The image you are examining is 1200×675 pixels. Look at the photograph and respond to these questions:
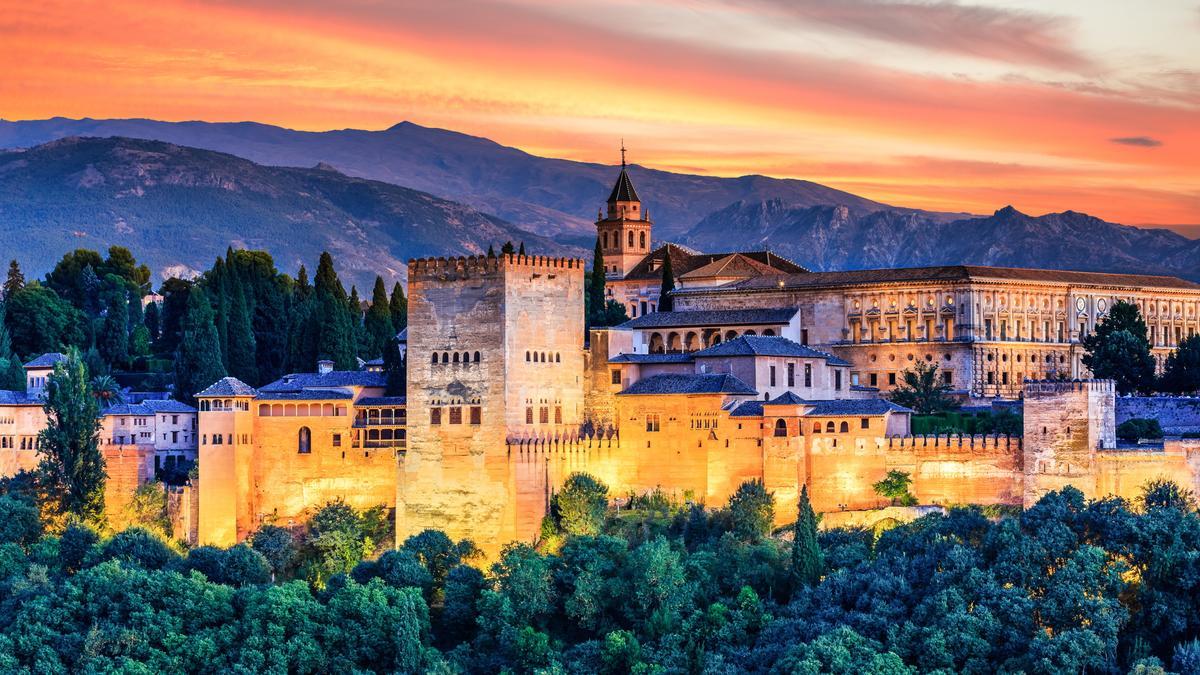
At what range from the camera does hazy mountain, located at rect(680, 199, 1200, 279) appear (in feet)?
412

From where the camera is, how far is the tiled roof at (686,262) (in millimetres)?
74875

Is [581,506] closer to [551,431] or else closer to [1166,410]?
[551,431]

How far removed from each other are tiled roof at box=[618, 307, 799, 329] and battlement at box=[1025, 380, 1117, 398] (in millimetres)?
15763

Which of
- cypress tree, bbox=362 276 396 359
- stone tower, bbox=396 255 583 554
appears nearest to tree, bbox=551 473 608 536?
stone tower, bbox=396 255 583 554

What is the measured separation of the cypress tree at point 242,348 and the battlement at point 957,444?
2401 centimetres

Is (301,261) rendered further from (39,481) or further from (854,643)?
(854,643)

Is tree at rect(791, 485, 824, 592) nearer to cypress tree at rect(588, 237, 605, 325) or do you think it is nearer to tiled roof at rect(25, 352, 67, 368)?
cypress tree at rect(588, 237, 605, 325)

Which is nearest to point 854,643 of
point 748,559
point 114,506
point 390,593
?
point 748,559

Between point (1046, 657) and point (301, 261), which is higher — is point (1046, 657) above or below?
below

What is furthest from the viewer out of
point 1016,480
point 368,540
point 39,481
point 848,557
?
point 39,481

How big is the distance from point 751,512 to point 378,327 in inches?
991

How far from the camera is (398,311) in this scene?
71000mm

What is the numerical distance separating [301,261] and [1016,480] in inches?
4450

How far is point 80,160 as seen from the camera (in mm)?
175750
